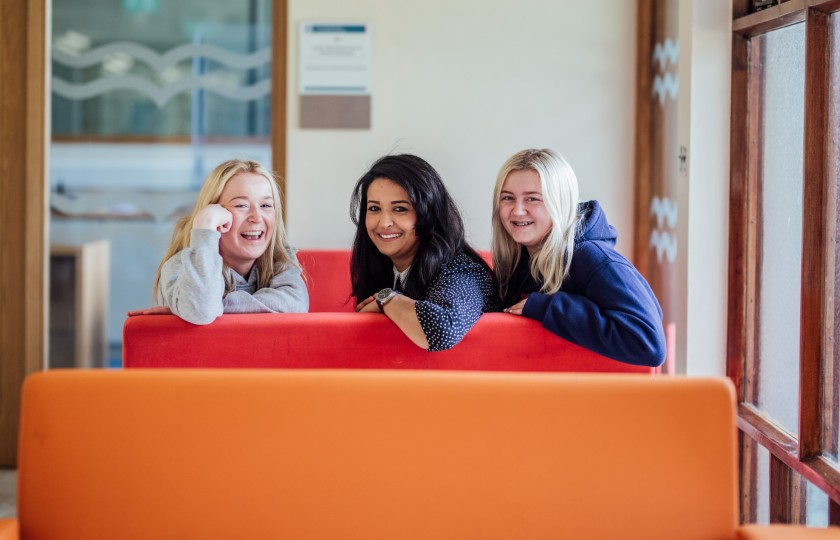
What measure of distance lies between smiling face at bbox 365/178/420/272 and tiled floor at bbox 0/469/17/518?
1750mm

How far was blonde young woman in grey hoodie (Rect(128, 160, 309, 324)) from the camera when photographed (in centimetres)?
223

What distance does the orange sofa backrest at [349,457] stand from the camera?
1.39m

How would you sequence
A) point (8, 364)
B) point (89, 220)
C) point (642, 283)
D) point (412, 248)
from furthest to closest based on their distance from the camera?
point (89, 220), point (8, 364), point (412, 248), point (642, 283)

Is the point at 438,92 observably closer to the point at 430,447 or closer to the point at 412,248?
the point at 412,248

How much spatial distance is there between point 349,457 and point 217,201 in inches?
52.8

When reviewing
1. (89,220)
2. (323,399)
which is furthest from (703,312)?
(89,220)

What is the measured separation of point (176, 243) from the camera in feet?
8.13

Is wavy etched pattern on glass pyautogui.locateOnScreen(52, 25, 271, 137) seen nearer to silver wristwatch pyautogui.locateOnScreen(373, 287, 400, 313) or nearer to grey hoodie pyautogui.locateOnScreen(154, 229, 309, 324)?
grey hoodie pyautogui.locateOnScreen(154, 229, 309, 324)

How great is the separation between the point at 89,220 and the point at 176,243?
1.71m

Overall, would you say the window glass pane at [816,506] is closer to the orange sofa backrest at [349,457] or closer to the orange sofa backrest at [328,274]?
the orange sofa backrest at [349,457]

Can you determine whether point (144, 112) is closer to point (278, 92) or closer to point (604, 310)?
point (278, 92)

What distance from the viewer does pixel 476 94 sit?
3.86m

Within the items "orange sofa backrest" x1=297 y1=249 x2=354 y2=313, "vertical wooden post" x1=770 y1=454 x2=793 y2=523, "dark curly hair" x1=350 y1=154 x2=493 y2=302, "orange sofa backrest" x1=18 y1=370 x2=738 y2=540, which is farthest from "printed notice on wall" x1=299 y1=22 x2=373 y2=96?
"orange sofa backrest" x1=18 y1=370 x2=738 y2=540

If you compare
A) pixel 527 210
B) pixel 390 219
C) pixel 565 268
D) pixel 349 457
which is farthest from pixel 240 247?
pixel 349 457
